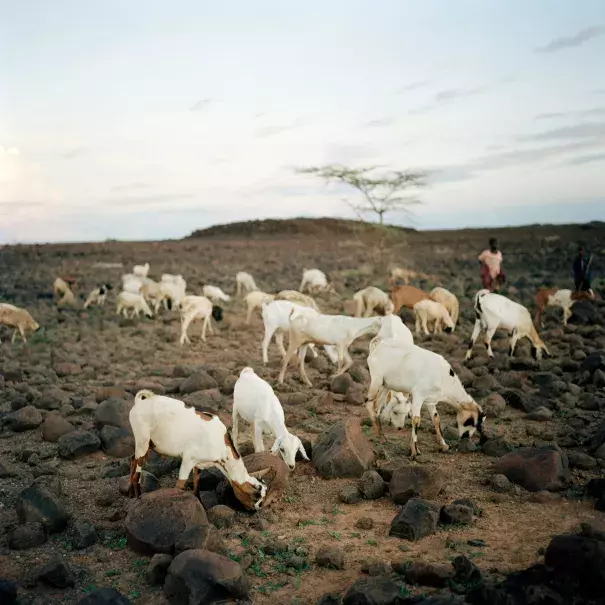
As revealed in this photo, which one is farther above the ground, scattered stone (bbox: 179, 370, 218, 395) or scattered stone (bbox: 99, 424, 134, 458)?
scattered stone (bbox: 179, 370, 218, 395)

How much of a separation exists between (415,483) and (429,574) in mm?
1886

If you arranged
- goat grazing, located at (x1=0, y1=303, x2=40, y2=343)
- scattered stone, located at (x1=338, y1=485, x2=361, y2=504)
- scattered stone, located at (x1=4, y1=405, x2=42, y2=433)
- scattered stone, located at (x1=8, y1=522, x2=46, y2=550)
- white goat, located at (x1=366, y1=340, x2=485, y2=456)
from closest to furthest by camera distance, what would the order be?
scattered stone, located at (x1=8, y1=522, x2=46, y2=550), scattered stone, located at (x1=338, y1=485, x2=361, y2=504), white goat, located at (x1=366, y1=340, x2=485, y2=456), scattered stone, located at (x1=4, y1=405, x2=42, y2=433), goat grazing, located at (x1=0, y1=303, x2=40, y2=343)

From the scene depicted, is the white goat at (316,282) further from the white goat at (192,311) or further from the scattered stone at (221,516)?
the scattered stone at (221,516)

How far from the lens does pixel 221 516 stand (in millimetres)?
6711

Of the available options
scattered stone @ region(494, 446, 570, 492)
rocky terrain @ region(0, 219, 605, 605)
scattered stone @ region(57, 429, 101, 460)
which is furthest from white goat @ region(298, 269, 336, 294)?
scattered stone @ region(494, 446, 570, 492)

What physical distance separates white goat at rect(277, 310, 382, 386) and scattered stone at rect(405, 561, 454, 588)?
6.83m

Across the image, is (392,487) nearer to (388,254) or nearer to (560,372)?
(560,372)

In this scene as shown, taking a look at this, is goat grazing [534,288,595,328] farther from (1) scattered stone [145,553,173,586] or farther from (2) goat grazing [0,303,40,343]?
(1) scattered stone [145,553,173,586]

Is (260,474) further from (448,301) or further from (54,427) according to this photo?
(448,301)

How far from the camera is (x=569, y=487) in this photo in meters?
7.51

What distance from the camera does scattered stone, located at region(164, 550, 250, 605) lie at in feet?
17.3

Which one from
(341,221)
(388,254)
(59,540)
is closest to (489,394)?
(59,540)

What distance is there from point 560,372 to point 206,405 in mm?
7117

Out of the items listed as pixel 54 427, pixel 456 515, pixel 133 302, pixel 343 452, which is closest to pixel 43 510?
pixel 54 427
